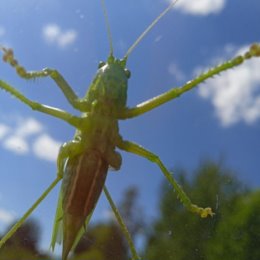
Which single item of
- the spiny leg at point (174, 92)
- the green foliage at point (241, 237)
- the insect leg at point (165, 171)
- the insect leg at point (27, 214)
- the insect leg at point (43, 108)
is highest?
the green foliage at point (241, 237)

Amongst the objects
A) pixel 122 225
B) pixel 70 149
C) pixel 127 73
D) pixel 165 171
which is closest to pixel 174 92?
pixel 127 73

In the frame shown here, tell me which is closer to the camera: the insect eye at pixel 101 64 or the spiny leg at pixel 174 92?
the spiny leg at pixel 174 92

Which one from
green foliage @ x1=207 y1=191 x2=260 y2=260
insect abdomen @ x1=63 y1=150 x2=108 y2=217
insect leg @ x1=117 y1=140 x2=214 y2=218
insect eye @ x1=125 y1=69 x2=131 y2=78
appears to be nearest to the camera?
insect abdomen @ x1=63 y1=150 x2=108 y2=217

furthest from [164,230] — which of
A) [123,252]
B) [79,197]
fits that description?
[79,197]

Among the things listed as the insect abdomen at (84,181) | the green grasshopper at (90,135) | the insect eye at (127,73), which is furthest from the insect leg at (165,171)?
the insect eye at (127,73)

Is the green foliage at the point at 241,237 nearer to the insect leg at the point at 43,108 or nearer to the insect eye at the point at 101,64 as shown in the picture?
the insect eye at the point at 101,64

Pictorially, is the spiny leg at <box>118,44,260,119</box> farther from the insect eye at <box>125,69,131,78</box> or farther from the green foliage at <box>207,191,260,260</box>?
→ the green foliage at <box>207,191,260,260</box>

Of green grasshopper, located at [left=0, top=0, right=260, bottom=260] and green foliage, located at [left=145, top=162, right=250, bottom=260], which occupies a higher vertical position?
green foliage, located at [left=145, top=162, right=250, bottom=260]

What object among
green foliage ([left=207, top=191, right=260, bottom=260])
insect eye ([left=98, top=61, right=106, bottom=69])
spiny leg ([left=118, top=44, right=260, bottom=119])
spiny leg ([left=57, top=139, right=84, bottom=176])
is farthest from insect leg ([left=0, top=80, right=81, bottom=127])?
green foliage ([left=207, top=191, right=260, bottom=260])

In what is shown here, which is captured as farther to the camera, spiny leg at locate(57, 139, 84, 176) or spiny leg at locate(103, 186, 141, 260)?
spiny leg at locate(103, 186, 141, 260)
